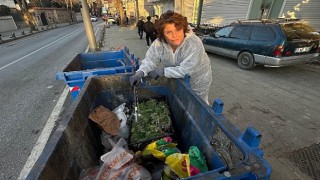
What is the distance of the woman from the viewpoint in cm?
231

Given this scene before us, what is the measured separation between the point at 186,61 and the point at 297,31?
5.64m

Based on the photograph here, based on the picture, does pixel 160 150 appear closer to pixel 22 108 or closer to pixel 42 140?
A: pixel 42 140

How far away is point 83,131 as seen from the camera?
78.3 inches

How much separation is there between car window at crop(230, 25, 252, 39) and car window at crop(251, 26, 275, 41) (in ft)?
0.77

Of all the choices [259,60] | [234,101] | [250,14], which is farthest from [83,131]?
[250,14]

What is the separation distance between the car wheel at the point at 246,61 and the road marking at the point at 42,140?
647cm

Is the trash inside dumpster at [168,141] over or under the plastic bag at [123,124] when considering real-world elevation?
over

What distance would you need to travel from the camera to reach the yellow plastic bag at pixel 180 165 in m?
1.35

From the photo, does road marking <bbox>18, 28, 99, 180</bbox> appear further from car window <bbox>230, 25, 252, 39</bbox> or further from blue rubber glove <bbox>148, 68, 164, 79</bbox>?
car window <bbox>230, 25, 252, 39</bbox>

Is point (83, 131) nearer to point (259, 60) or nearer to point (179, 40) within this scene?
point (179, 40)

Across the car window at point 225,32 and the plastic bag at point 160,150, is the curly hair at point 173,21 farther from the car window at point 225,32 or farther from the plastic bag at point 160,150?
the car window at point 225,32

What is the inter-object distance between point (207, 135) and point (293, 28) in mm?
6202

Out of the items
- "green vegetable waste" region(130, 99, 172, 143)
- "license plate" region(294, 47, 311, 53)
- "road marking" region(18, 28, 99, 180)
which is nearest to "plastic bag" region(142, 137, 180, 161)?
"green vegetable waste" region(130, 99, 172, 143)

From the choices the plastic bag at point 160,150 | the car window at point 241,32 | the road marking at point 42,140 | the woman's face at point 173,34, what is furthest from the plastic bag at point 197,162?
the car window at point 241,32
